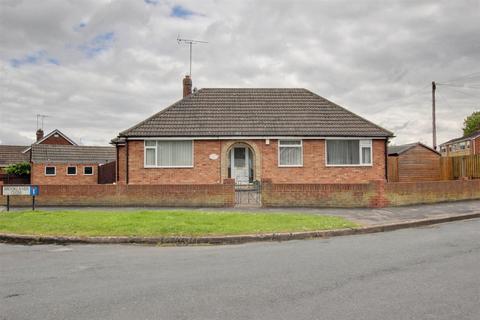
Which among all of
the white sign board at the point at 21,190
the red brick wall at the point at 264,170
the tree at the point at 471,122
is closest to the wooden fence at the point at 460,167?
the red brick wall at the point at 264,170

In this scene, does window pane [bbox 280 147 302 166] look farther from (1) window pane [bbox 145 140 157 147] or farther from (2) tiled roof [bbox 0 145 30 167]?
(2) tiled roof [bbox 0 145 30 167]

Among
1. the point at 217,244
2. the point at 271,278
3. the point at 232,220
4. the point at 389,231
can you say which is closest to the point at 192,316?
the point at 271,278

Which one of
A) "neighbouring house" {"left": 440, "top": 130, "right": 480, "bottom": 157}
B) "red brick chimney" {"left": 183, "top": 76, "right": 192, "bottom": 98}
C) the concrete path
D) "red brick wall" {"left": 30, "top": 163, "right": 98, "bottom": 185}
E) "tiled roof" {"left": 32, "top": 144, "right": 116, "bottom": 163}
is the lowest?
the concrete path

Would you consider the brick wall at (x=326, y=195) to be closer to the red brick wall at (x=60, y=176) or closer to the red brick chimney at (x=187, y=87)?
the red brick chimney at (x=187, y=87)

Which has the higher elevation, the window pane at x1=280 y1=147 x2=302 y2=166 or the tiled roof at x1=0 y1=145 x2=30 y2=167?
the tiled roof at x1=0 y1=145 x2=30 y2=167

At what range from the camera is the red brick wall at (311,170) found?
66.6ft

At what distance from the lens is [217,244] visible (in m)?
9.08

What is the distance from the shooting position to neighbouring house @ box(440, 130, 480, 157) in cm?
5036

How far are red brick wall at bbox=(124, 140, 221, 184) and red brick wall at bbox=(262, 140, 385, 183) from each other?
250cm

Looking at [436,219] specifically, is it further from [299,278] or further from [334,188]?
[299,278]

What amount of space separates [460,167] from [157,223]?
19.4m

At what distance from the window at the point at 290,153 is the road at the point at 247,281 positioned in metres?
11.6

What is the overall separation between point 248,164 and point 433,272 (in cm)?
1522

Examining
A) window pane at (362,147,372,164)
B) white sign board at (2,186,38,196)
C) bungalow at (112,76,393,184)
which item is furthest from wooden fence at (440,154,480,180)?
white sign board at (2,186,38,196)
